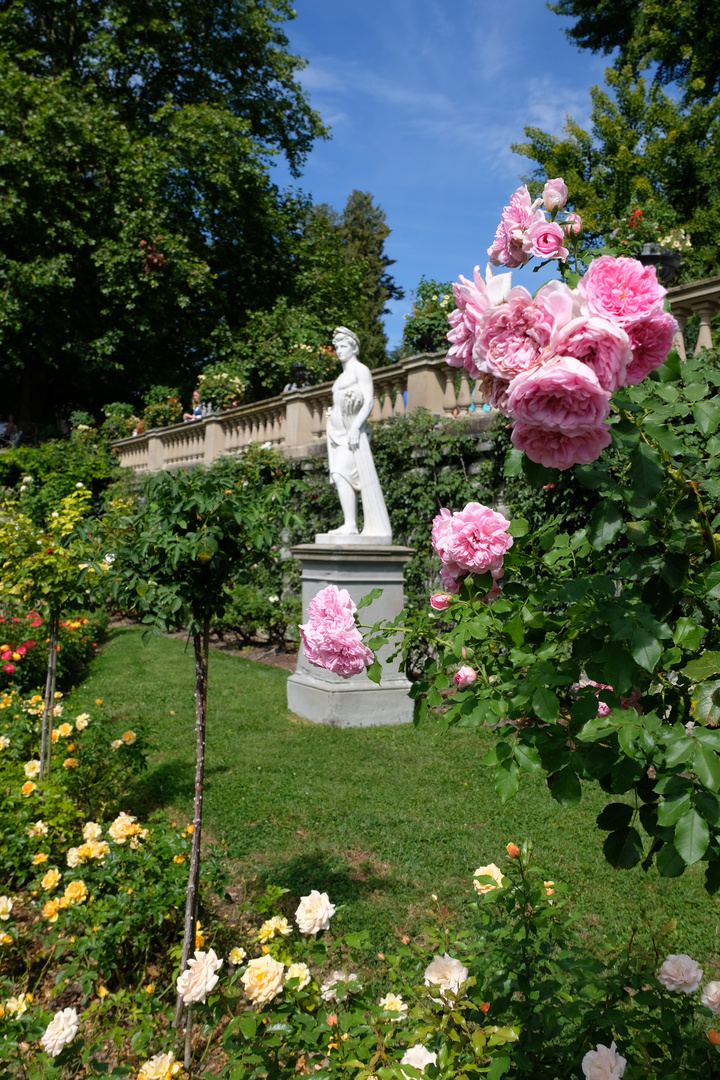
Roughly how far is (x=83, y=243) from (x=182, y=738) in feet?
47.3

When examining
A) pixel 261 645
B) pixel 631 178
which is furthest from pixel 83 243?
pixel 631 178

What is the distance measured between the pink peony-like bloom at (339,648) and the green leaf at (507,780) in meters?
0.47

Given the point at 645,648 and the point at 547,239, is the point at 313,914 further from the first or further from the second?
the point at 547,239

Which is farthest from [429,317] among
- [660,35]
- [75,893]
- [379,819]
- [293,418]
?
[660,35]

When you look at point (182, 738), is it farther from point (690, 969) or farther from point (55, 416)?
point (55, 416)

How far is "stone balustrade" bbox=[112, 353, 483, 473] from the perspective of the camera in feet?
26.3

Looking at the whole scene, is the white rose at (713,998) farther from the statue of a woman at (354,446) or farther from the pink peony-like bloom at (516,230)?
the statue of a woman at (354,446)

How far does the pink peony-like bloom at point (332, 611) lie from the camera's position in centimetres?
159

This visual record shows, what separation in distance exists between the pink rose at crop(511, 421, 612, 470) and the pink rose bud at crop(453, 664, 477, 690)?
0.68 m

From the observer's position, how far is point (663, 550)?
1252 mm

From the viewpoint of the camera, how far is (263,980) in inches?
61.1

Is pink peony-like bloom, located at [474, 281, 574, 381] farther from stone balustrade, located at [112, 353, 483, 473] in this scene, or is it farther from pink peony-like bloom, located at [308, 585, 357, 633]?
stone balustrade, located at [112, 353, 483, 473]

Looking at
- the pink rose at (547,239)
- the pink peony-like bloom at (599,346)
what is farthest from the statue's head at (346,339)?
the pink peony-like bloom at (599,346)

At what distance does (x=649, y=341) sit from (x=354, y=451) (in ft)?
18.2
